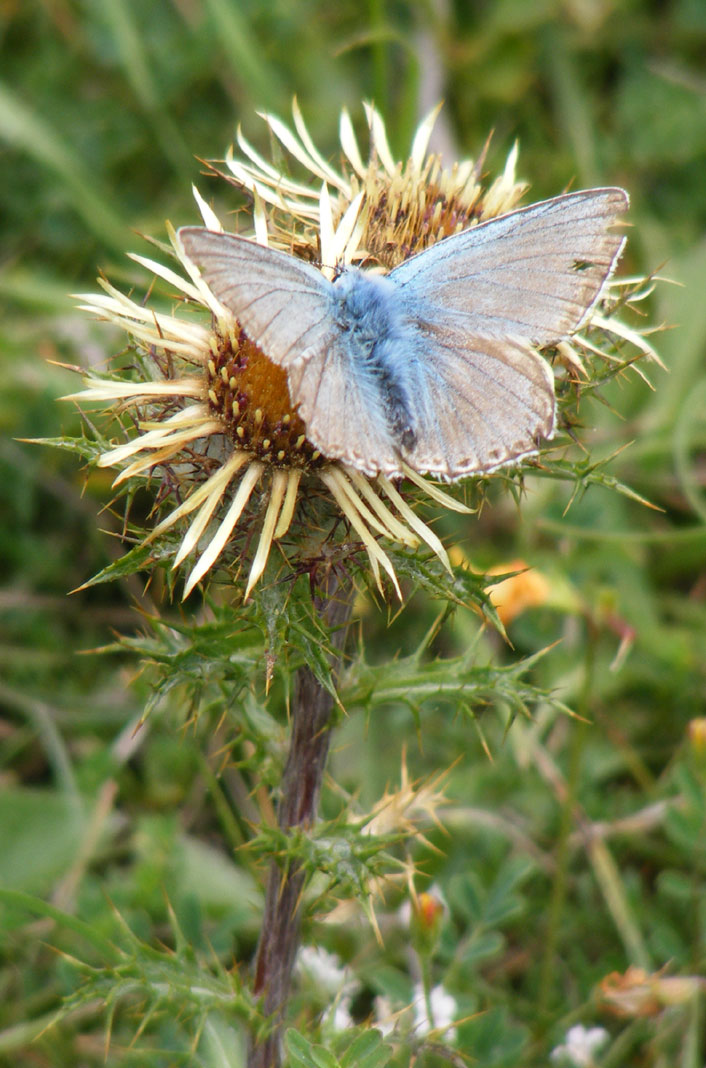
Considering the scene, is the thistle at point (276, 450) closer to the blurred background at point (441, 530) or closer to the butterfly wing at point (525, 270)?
the butterfly wing at point (525, 270)

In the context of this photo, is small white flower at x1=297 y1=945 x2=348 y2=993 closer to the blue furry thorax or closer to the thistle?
the thistle

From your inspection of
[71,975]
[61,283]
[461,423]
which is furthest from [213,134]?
[71,975]

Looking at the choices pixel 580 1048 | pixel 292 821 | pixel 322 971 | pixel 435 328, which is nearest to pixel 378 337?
pixel 435 328

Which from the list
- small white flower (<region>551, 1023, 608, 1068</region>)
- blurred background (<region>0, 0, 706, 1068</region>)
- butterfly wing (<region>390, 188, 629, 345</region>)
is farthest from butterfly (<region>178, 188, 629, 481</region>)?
small white flower (<region>551, 1023, 608, 1068</region>)

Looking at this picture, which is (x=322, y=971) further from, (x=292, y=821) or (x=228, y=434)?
(x=228, y=434)

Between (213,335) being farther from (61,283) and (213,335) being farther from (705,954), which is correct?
(61,283)

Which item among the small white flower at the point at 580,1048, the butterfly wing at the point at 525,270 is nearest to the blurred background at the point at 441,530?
the small white flower at the point at 580,1048
